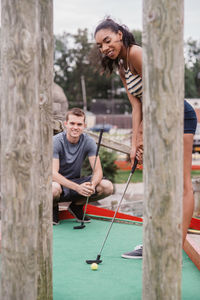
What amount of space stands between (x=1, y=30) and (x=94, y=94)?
1993 inches

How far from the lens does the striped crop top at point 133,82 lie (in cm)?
319

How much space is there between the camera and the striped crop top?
319 centimetres

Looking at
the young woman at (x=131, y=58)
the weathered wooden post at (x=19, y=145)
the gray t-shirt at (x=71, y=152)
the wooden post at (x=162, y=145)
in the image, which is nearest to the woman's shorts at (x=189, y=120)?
the young woman at (x=131, y=58)

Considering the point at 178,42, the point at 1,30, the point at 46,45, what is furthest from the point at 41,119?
the point at 178,42

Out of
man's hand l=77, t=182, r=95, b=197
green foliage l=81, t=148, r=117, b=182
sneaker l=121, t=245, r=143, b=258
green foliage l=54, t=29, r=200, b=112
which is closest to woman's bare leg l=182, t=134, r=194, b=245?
sneaker l=121, t=245, r=143, b=258

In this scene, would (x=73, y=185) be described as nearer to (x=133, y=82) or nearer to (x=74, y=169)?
(x=74, y=169)

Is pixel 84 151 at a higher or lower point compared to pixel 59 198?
higher

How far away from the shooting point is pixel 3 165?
6.56ft

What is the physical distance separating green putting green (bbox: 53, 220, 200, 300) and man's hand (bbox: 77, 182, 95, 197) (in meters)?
0.42

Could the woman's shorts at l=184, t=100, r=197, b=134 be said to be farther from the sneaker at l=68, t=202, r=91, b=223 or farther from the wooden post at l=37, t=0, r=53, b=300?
the sneaker at l=68, t=202, r=91, b=223

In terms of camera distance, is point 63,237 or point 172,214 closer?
point 172,214

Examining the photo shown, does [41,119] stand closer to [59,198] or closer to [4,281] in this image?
[4,281]

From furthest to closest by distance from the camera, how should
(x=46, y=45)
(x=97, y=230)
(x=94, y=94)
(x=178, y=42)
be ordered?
(x=94, y=94) → (x=97, y=230) → (x=46, y=45) → (x=178, y=42)

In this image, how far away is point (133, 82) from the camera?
3.24 metres
